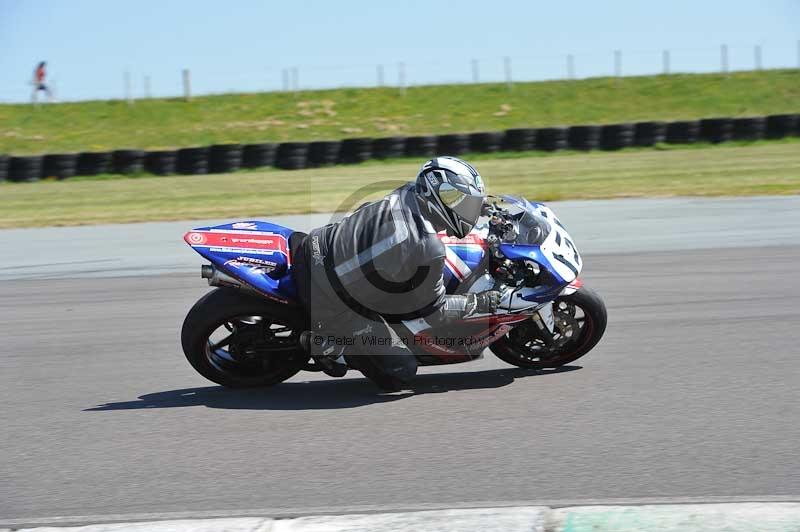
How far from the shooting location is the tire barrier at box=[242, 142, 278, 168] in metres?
22.7

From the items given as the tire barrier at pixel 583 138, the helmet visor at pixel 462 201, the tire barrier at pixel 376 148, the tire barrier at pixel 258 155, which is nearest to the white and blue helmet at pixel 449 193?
the helmet visor at pixel 462 201

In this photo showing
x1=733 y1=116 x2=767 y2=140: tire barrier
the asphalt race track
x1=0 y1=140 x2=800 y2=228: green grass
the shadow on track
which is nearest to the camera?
the asphalt race track

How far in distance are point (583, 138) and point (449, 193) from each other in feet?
60.2

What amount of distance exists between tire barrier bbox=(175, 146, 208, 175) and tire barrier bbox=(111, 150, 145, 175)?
0.93 metres

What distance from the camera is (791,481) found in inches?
166

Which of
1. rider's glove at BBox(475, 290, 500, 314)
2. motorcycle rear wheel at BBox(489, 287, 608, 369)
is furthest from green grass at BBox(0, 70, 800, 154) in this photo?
rider's glove at BBox(475, 290, 500, 314)

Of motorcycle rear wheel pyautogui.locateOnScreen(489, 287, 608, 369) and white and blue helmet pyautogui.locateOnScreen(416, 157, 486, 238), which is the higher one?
white and blue helmet pyautogui.locateOnScreen(416, 157, 486, 238)

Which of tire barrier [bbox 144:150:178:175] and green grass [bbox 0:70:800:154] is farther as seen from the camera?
green grass [bbox 0:70:800:154]

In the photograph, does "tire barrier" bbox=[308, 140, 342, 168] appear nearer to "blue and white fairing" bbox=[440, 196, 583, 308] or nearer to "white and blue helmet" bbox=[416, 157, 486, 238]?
"blue and white fairing" bbox=[440, 196, 583, 308]

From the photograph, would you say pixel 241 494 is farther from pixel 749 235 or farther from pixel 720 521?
pixel 749 235

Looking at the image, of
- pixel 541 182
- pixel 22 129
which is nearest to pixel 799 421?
pixel 541 182

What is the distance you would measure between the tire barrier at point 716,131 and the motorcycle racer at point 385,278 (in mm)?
19174

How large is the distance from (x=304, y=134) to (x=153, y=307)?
24.9 m

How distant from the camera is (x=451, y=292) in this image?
19.6 ft
